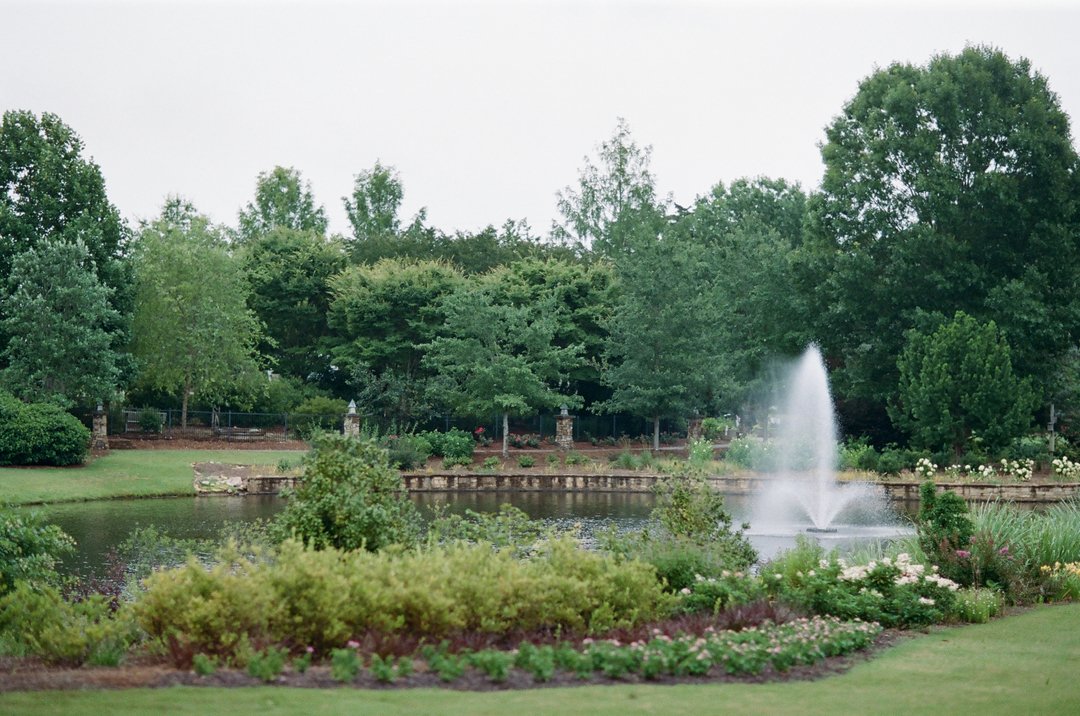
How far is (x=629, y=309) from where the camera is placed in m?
44.8

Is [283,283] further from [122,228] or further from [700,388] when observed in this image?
[700,388]

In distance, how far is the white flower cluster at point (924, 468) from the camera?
36.5 m

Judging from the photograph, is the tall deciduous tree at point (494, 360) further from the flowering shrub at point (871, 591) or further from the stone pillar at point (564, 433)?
the flowering shrub at point (871, 591)

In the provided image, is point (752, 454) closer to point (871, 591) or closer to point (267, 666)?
point (871, 591)

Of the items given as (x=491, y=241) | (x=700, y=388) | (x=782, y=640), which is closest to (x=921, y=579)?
(x=782, y=640)

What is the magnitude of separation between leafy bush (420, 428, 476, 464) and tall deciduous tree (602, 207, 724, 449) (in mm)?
A: 6681

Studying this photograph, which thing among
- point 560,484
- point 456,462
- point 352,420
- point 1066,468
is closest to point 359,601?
point 560,484

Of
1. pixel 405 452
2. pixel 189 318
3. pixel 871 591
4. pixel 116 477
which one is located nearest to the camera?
pixel 871 591

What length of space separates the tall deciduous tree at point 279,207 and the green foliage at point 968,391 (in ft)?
151

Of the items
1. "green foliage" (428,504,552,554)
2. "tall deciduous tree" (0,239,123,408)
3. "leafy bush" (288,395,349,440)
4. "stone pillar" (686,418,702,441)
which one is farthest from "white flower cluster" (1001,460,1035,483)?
"tall deciduous tree" (0,239,123,408)

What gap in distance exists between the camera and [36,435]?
112ft

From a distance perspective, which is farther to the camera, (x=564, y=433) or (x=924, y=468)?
(x=564, y=433)

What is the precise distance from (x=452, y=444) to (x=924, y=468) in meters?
16.1

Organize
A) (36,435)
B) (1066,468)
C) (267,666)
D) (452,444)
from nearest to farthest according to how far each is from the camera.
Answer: (267,666) < (36,435) < (1066,468) < (452,444)
